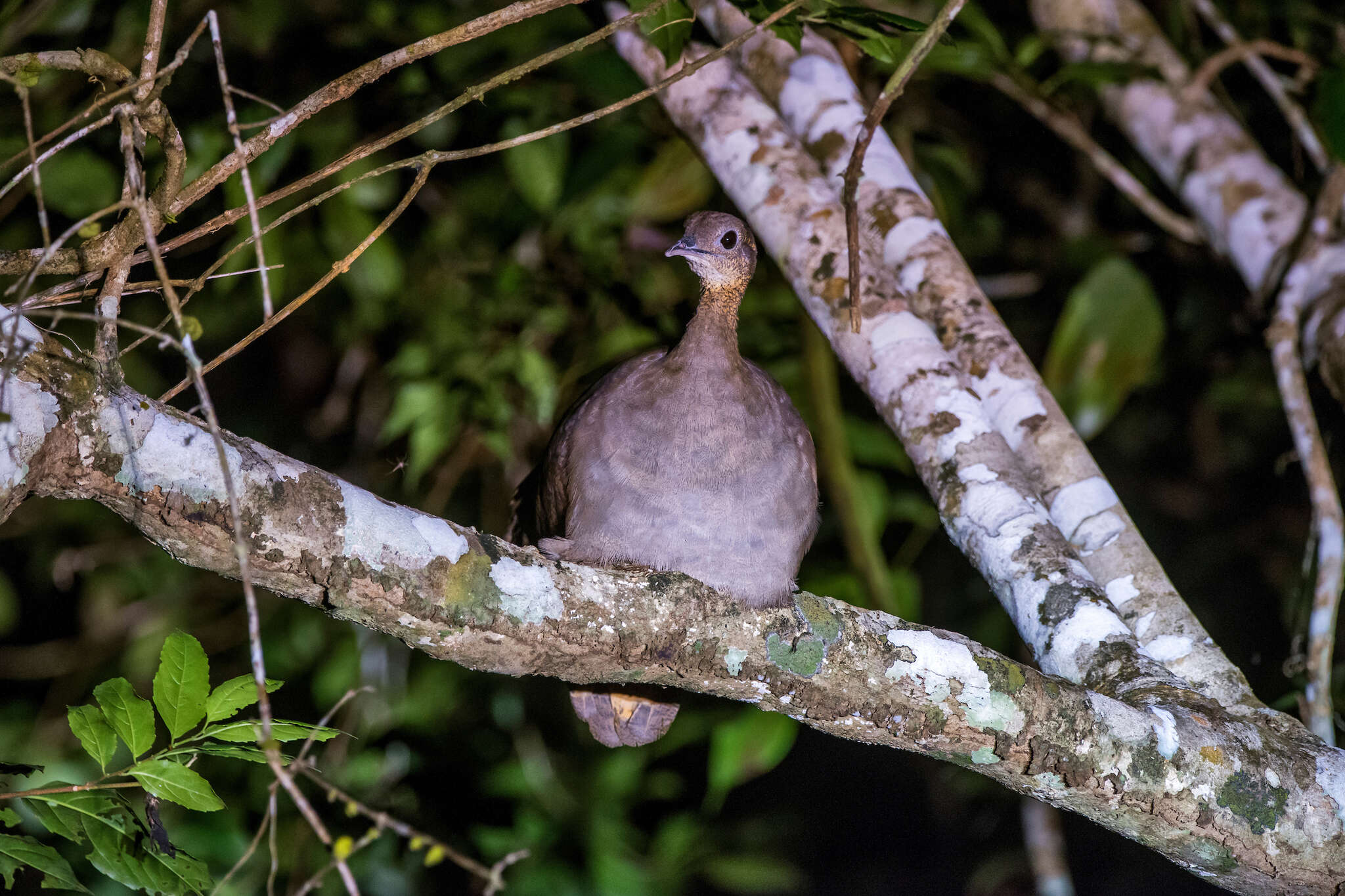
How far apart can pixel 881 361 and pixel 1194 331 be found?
2.52 meters

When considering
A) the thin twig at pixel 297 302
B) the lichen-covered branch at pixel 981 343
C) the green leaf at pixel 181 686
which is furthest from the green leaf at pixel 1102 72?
the green leaf at pixel 181 686

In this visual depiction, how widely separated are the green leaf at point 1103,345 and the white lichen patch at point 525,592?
2.28 meters

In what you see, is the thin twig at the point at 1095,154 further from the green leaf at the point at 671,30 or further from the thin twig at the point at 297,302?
the thin twig at the point at 297,302

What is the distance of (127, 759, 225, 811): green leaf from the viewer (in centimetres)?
160

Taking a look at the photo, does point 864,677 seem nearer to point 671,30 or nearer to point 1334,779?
point 1334,779

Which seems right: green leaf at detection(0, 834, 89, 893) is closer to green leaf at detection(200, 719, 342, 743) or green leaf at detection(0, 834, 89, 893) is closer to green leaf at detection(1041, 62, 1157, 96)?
green leaf at detection(200, 719, 342, 743)

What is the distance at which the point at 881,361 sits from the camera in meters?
2.51

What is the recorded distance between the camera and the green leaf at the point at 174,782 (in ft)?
5.26

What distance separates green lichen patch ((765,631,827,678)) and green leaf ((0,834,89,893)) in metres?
1.14

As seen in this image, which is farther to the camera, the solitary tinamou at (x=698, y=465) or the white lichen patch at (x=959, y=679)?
the solitary tinamou at (x=698, y=465)

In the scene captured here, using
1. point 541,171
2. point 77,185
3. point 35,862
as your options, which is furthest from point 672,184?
point 35,862

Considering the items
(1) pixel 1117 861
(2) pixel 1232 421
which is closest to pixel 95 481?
(2) pixel 1232 421

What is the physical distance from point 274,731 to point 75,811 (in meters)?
0.32

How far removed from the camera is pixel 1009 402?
253 centimetres
